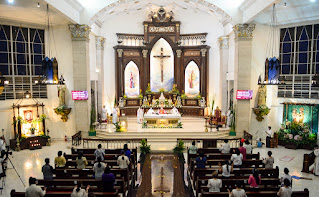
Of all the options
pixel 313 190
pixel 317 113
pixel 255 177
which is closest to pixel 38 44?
pixel 255 177

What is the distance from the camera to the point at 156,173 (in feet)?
34.6

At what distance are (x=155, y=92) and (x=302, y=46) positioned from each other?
41.9 ft

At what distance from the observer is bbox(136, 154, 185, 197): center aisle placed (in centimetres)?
877

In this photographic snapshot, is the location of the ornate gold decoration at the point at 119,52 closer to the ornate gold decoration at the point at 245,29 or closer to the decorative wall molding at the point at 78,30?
the decorative wall molding at the point at 78,30

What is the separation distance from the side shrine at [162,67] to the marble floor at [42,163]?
8271 mm

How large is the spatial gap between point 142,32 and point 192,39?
16.0 ft

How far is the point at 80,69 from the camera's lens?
51.9 ft

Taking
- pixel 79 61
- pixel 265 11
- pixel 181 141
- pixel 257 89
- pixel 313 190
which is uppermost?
pixel 265 11

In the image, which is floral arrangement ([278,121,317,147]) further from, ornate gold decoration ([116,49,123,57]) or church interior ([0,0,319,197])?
ornate gold decoration ([116,49,123,57])

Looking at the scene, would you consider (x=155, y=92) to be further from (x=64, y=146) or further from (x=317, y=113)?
(x=317, y=113)

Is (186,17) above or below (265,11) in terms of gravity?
above

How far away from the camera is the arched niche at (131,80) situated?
2314 centimetres

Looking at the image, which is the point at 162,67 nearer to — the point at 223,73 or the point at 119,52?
the point at 119,52

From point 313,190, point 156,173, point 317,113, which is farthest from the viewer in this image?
point 317,113
